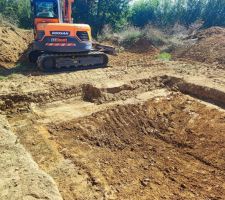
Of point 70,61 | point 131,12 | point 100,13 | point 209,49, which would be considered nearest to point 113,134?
point 70,61

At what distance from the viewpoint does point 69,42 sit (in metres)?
11.6

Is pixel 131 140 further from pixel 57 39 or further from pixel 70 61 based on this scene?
pixel 57 39

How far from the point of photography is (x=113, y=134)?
24.8 ft

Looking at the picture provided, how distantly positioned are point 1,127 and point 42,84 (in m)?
3.31

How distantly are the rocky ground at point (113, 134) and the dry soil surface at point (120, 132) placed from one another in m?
0.02

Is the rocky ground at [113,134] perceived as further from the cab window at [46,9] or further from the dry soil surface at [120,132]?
the cab window at [46,9]

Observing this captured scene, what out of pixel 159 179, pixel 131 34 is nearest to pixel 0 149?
pixel 159 179

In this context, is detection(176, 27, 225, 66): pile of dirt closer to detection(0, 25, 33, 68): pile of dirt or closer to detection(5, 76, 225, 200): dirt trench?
detection(5, 76, 225, 200): dirt trench

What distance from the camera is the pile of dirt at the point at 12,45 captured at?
12.5 m

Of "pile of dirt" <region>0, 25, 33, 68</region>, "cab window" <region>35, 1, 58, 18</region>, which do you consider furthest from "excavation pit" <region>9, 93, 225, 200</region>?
"pile of dirt" <region>0, 25, 33, 68</region>

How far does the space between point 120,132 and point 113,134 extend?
0.21m

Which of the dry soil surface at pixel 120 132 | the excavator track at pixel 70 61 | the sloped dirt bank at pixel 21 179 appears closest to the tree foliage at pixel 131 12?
the excavator track at pixel 70 61

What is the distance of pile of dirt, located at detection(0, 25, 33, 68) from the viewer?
Answer: 12.5 m

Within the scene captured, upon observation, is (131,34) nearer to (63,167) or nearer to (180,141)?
(180,141)
